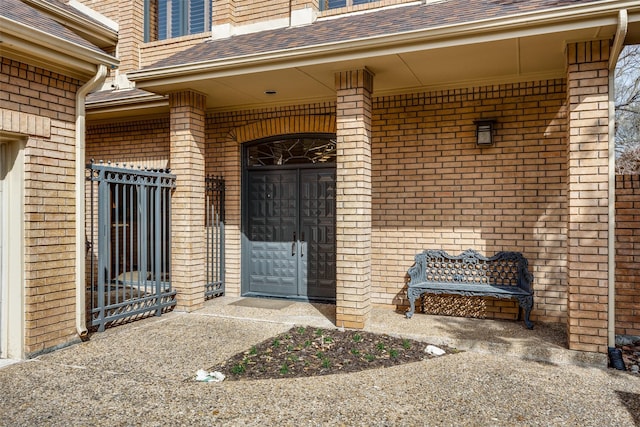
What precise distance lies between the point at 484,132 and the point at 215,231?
4.64 meters

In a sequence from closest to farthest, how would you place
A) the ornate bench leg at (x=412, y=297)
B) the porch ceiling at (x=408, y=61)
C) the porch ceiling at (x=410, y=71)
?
the porch ceiling at (x=408, y=61)
the porch ceiling at (x=410, y=71)
the ornate bench leg at (x=412, y=297)

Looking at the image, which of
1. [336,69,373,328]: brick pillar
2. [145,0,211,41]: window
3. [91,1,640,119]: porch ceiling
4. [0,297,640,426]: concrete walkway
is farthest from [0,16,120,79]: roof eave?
[145,0,211,41]: window

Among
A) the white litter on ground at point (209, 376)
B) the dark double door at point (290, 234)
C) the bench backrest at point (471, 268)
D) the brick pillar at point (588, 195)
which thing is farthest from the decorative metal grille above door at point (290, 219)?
the brick pillar at point (588, 195)

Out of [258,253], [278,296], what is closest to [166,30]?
[258,253]

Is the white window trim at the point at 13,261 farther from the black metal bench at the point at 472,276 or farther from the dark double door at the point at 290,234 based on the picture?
the black metal bench at the point at 472,276

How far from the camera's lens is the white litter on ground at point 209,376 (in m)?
4.20

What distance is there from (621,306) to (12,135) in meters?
7.03

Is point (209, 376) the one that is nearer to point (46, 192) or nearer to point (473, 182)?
point (46, 192)

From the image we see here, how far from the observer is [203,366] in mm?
4551

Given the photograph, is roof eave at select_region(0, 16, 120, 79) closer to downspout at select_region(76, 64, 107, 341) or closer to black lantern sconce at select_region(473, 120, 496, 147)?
downspout at select_region(76, 64, 107, 341)

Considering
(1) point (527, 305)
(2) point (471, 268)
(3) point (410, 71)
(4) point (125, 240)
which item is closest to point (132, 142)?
(4) point (125, 240)

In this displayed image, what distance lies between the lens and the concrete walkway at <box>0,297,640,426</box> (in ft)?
11.4

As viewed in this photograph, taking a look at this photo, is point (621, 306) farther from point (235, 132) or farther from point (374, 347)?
point (235, 132)

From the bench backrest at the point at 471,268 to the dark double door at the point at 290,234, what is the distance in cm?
163
